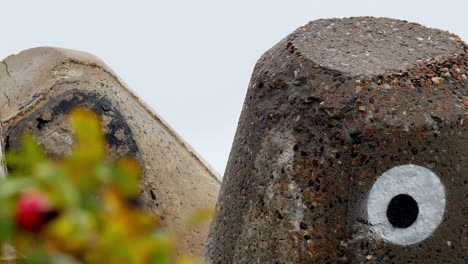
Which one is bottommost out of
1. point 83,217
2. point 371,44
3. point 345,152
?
point 345,152

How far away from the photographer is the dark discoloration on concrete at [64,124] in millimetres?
7164

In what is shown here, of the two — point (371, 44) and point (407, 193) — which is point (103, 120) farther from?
point (407, 193)

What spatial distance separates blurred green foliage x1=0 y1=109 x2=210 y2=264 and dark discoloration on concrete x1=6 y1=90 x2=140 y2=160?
6.01 metres

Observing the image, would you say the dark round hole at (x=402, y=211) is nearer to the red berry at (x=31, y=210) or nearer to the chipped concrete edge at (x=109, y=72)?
the chipped concrete edge at (x=109, y=72)

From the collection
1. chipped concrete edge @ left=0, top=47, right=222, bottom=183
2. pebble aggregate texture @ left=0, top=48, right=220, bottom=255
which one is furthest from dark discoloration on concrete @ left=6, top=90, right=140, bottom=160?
chipped concrete edge @ left=0, top=47, right=222, bottom=183

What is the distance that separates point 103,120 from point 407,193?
2.41 metres

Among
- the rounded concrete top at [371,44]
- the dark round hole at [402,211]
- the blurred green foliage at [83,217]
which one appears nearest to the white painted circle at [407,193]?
the dark round hole at [402,211]

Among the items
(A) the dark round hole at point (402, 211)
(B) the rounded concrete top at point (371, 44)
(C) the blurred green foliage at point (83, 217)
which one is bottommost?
(A) the dark round hole at point (402, 211)

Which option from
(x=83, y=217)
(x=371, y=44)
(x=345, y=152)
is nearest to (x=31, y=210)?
(x=83, y=217)

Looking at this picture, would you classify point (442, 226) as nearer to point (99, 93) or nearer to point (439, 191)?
point (439, 191)

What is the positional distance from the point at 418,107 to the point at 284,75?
665 millimetres

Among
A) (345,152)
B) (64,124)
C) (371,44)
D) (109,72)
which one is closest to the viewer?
(345,152)

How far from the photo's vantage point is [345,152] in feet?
17.8

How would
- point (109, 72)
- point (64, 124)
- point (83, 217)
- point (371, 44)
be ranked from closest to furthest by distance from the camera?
point (83, 217)
point (371, 44)
point (64, 124)
point (109, 72)
